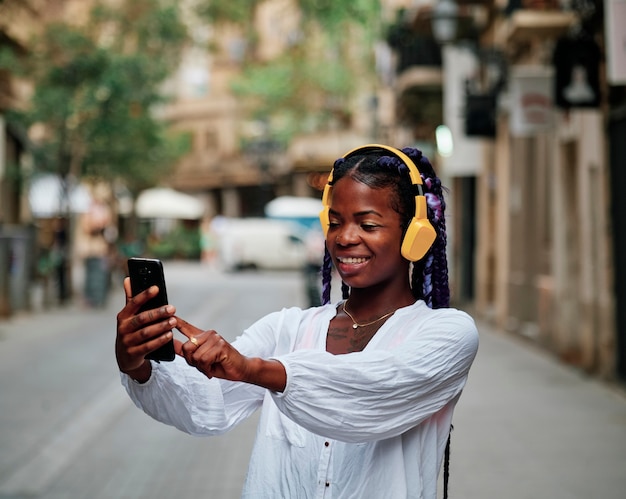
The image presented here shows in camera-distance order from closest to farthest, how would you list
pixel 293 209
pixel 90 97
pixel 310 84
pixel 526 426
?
pixel 526 426, pixel 90 97, pixel 293 209, pixel 310 84

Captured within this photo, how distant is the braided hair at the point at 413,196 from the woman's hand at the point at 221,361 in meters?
0.53

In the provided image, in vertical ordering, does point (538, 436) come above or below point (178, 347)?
below

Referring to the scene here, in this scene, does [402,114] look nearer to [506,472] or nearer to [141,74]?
[141,74]

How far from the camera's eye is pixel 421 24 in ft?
75.5

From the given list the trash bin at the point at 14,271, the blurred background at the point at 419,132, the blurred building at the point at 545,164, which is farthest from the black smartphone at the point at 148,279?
the trash bin at the point at 14,271

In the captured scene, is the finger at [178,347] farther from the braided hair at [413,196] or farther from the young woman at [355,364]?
the braided hair at [413,196]

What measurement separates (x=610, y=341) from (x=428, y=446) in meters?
10.1

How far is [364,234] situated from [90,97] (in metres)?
21.9

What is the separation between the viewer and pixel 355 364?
2254 millimetres

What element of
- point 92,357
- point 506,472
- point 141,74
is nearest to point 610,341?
point 506,472

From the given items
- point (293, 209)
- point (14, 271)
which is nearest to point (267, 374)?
point (14, 271)

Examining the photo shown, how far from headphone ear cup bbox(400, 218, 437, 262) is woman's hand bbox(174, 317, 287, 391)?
463mm

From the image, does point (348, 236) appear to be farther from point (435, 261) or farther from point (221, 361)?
point (221, 361)

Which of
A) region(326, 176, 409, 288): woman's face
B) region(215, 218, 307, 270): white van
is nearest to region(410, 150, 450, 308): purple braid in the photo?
region(326, 176, 409, 288): woman's face
